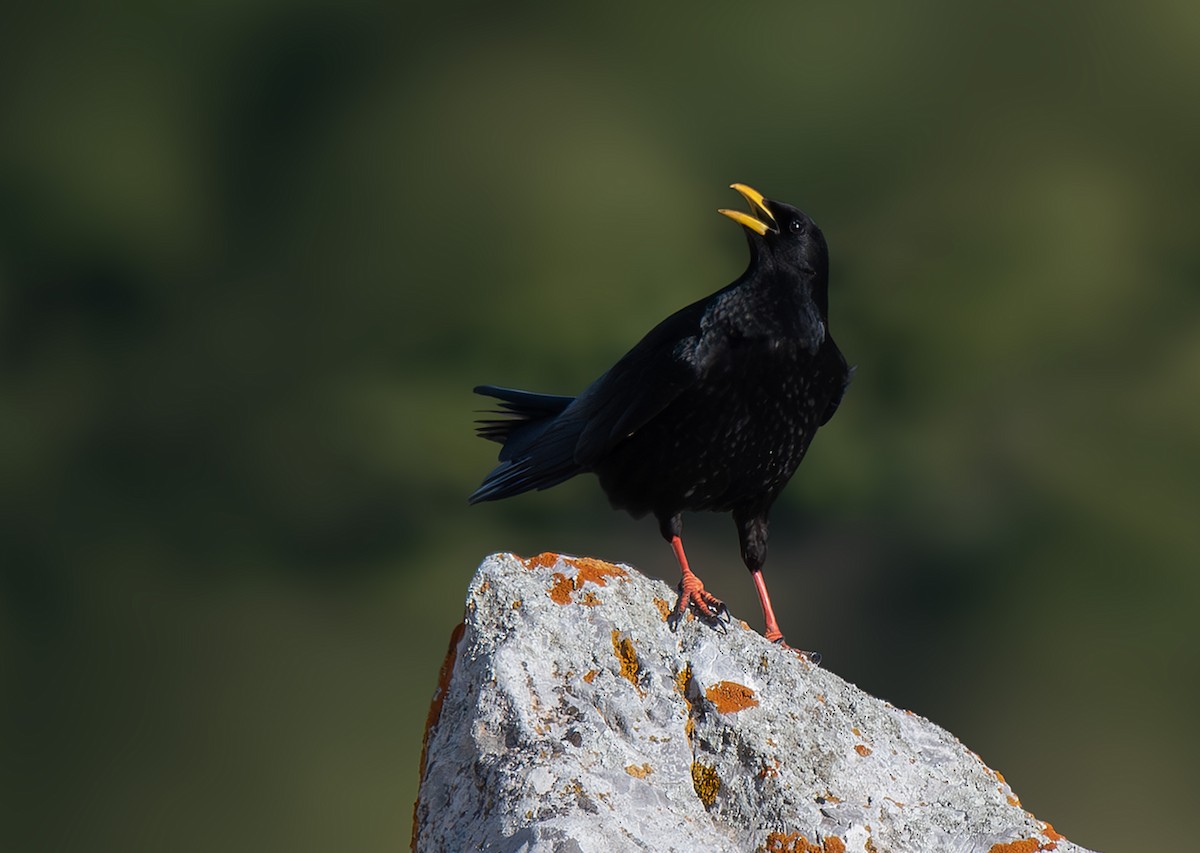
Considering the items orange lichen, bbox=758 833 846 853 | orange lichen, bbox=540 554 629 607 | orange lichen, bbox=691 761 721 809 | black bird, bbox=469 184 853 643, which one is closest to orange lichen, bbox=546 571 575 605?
orange lichen, bbox=540 554 629 607

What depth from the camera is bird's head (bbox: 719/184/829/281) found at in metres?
5.78

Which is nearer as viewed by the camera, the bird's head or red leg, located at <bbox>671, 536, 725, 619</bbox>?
red leg, located at <bbox>671, 536, 725, 619</bbox>

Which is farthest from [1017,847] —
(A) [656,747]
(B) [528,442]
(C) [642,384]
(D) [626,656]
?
(B) [528,442]

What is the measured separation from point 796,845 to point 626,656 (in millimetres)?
714

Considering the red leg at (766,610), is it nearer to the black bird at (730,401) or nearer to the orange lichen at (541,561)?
the black bird at (730,401)

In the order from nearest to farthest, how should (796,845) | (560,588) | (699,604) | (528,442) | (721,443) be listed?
(796,845), (560,588), (699,604), (721,443), (528,442)

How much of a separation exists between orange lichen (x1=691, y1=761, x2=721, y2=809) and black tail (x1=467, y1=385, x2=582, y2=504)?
92.3 inches

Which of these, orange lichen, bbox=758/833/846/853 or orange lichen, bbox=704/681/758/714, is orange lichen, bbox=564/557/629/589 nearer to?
orange lichen, bbox=704/681/758/714

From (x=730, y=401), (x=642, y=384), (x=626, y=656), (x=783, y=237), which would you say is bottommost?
(x=626, y=656)

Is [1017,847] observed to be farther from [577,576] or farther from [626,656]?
[577,576]

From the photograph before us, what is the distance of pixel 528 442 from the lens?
6344 mm

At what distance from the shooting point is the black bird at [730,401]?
215 inches

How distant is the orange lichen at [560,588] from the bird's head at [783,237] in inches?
88.3

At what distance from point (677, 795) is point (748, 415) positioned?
7.20 ft
